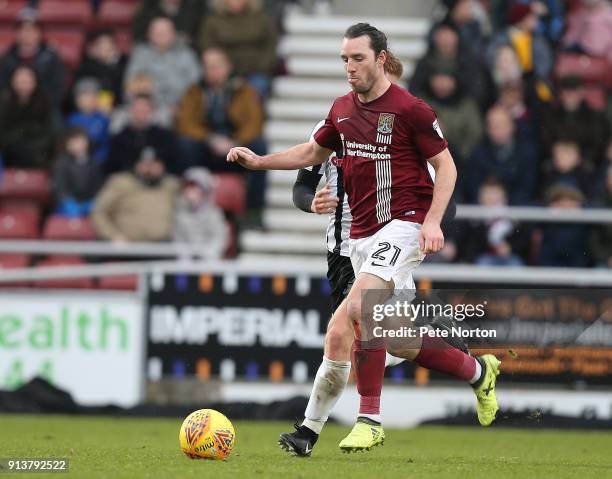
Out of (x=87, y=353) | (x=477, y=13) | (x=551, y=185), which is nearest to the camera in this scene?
(x=87, y=353)

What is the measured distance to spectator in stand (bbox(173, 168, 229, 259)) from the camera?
14.0 meters

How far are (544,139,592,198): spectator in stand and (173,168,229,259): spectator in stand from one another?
3215 mm

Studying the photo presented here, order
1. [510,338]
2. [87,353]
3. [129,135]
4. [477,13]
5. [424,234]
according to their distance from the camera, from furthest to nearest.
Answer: [477,13], [129,135], [87,353], [510,338], [424,234]

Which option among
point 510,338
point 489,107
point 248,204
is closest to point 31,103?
point 248,204

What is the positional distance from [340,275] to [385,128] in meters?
1.16

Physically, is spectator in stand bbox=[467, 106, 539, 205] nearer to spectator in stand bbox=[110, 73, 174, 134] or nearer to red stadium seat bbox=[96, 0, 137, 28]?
spectator in stand bbox=[110, 73, 174, 134]

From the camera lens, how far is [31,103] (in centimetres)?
1562

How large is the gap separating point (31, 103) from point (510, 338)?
7242mm

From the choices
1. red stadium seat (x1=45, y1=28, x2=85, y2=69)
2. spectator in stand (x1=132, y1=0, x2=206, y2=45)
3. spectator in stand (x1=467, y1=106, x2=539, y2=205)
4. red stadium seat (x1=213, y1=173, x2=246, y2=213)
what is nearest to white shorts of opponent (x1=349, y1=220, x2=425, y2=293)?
spectator in stand (x1=467, y1=106, x2=539, y2=205)

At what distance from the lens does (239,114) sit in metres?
15.2

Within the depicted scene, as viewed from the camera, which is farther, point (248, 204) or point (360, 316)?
point (248, 204)

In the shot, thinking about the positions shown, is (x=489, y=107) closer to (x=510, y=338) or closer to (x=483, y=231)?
(x=483, y=231)

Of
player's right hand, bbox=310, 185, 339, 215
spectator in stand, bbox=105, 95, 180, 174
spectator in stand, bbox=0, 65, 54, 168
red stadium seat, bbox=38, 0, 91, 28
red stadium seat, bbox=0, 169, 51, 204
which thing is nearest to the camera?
player's right hand, bbox=310, 185, 339, 215

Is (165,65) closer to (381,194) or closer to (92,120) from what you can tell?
(92,120)
